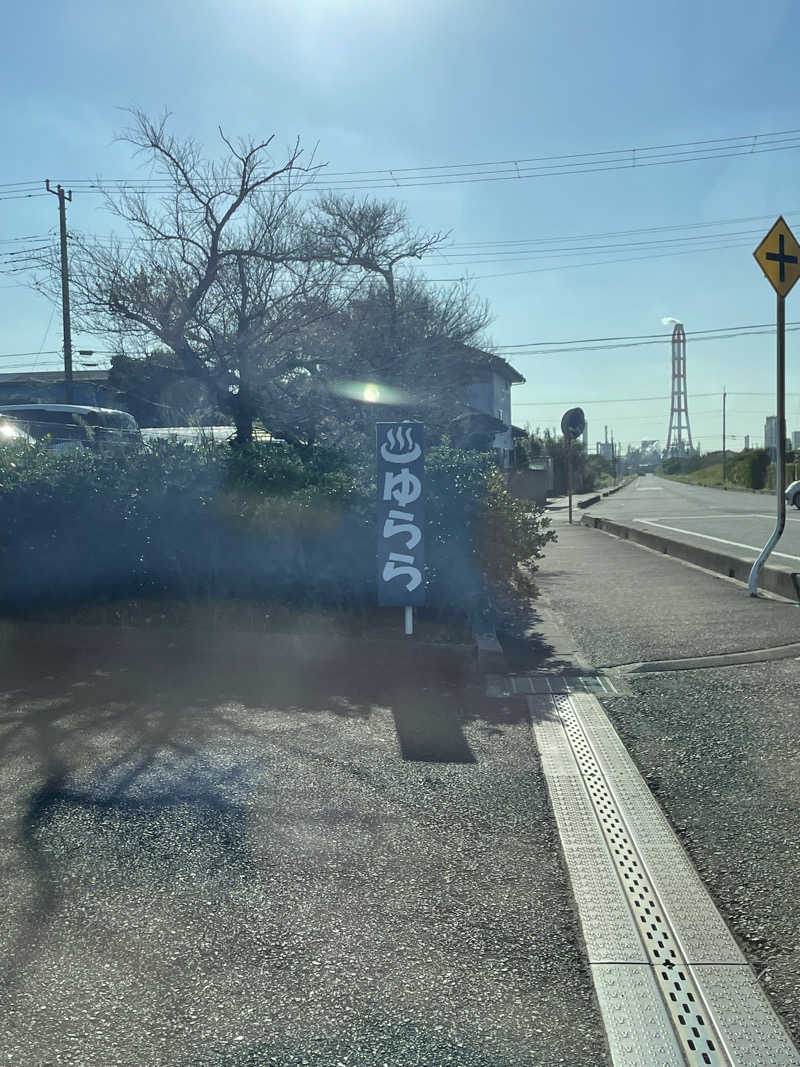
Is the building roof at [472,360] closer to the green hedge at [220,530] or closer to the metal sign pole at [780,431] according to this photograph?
the metal sign pole at [780,431]

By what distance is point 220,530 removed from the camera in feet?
25.8

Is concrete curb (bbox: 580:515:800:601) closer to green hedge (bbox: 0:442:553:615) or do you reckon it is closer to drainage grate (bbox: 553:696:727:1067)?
green hedge (bbox: 0:442:553:615)

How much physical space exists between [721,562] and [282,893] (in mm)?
9543

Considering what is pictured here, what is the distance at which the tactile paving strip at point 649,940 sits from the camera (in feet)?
7.83

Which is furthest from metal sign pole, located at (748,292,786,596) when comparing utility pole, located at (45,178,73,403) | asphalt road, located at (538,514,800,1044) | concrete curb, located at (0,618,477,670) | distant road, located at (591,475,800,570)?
utility pole, located at (45,178,73,403)

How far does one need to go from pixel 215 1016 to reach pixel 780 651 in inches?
217

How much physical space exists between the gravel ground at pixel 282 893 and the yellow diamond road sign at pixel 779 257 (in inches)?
226

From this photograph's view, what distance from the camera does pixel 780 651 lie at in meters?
6.92

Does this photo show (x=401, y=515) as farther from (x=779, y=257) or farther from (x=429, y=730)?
(x=779, y=257)

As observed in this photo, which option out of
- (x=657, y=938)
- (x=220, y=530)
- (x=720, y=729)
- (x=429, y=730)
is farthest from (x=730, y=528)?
(x=657, y=938)

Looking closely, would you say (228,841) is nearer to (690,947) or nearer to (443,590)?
(690,947)

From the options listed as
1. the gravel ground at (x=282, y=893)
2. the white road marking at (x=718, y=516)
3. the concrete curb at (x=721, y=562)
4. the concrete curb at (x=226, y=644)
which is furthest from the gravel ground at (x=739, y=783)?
the white road marking at (x=718, y=516)

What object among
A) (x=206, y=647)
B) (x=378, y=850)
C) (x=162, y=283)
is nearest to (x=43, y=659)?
(x=206, y=647)

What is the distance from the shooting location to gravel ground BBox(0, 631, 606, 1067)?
2.40 metres
